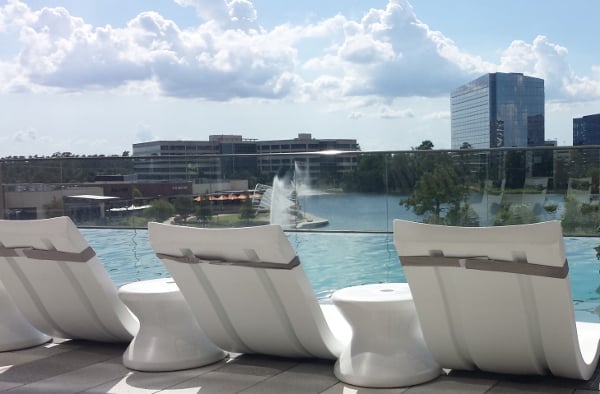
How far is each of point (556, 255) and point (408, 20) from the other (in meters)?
12.3

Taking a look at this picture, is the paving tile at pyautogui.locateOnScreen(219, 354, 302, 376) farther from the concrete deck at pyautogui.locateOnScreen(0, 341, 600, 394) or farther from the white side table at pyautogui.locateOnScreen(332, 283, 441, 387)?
the white side table at pyautogui.locateOnScreen(332, 283, 441, 387)

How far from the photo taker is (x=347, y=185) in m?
7.21

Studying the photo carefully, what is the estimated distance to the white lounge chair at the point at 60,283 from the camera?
10.6 feet

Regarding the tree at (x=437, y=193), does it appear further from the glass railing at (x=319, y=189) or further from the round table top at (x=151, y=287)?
the round table top at (x=151, y=287)

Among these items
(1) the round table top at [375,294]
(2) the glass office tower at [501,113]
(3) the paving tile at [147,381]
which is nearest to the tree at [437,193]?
(1) the round table top at [375,294]

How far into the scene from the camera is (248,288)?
2.91 m

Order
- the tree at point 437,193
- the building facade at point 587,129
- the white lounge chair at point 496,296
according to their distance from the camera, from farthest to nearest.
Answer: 1. the building facade at point 587,129
2. the tree at point 437,193
3. the white lounge chair at point 496,296

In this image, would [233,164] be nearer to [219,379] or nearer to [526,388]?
[219,379]

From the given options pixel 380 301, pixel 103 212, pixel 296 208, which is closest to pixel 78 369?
pixel 380 301

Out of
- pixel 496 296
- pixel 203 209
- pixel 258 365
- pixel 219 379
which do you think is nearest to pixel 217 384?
pixel 219 379

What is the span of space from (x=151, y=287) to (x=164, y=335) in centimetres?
25

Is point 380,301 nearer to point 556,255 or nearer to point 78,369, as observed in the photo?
point 556,255

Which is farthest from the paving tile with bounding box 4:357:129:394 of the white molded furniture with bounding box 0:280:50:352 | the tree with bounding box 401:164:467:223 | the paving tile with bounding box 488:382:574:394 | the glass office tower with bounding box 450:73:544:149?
the glass office tower with bounding box 450:73:544:149

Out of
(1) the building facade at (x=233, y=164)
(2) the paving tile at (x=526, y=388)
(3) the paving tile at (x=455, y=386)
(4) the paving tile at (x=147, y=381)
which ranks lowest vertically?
(4) the paving tile at (x=147, y=381)
